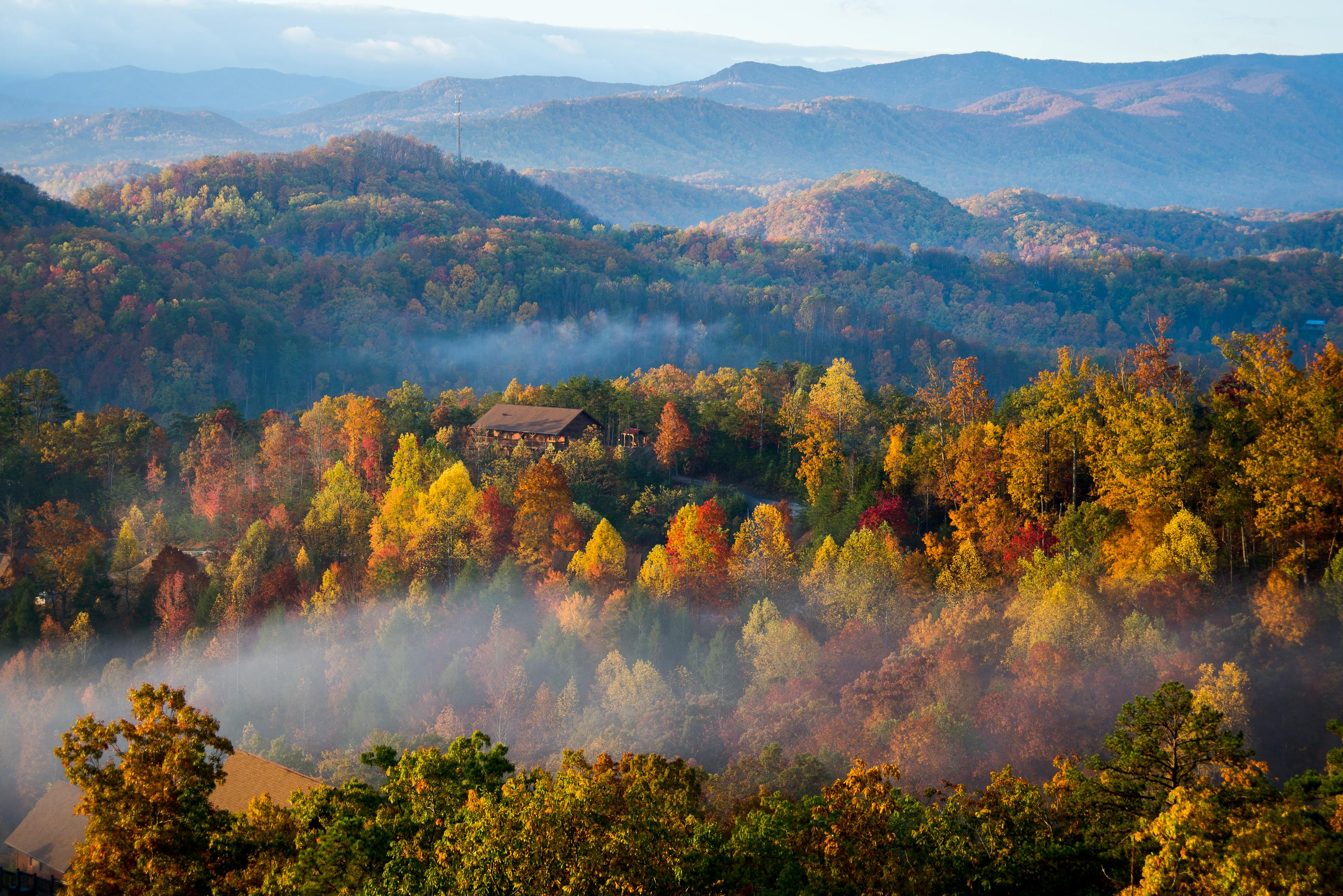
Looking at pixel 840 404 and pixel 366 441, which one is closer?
pixel 840 404

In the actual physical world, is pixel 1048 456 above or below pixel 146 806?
above

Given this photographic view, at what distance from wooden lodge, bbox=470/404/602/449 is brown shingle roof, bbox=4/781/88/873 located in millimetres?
31326

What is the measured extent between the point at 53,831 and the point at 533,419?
36.6 m

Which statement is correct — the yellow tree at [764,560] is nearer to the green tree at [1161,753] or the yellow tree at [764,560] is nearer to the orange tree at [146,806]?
the green tree at [1161,753]

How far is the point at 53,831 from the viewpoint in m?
37.8

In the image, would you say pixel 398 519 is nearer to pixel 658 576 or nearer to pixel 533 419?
pixel 533 419

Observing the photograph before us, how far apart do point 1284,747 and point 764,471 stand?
1317 inches

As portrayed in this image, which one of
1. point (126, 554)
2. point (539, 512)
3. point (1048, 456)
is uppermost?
point (1048, 456)

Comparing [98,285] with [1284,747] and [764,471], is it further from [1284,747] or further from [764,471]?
[1284,747]

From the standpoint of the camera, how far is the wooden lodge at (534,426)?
66188 mm

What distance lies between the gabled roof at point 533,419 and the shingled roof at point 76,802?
31895 mm

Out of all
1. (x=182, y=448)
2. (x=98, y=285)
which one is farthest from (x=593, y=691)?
(x=98, y=285)

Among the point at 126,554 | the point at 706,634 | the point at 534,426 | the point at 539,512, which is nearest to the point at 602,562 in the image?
the point at 539,512

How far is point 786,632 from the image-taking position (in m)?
45.0
